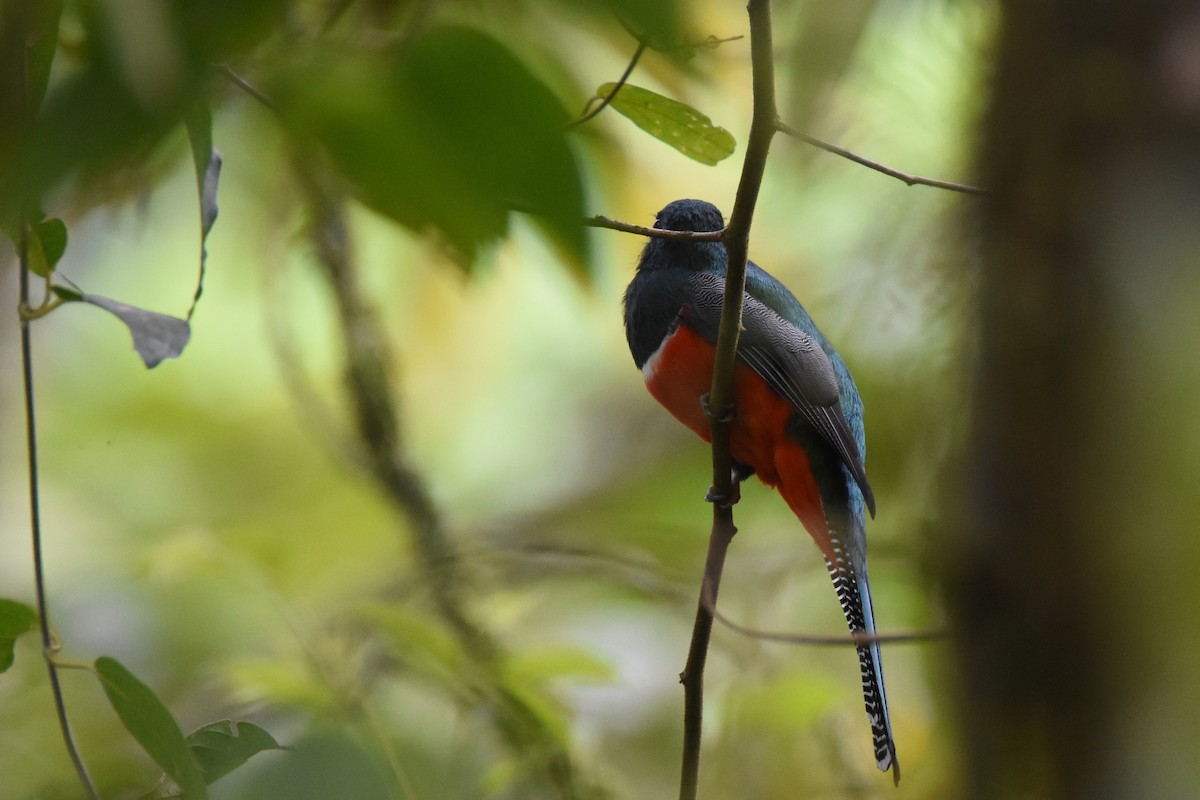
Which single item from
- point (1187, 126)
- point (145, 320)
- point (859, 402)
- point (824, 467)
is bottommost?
point (1187, 126)

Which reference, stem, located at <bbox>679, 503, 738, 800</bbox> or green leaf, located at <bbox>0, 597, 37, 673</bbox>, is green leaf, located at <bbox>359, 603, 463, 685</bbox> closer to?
stem, located at <bbox>679, 503, 738, 800</bbox>

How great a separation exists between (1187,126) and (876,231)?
2701 millimetres

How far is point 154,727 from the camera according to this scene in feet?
3.91

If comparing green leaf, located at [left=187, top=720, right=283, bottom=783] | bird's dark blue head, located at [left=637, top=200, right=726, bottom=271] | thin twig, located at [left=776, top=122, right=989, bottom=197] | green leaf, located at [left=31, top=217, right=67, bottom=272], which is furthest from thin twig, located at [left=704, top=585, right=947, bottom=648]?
bird's dark blue head, located at [left=637, top=200, right=726, bottom=271]

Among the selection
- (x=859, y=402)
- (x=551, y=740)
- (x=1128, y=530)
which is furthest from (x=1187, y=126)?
(x=859, y=402)

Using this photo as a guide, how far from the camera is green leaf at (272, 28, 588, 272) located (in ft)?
2.16

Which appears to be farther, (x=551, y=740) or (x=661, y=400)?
(x=661, y=400)

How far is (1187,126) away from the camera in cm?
66

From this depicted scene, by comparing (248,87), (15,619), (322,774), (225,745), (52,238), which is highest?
(52,238)

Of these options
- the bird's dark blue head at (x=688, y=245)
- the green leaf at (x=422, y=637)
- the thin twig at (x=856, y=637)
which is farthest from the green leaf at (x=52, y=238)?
the bird's dark blue head at (x=688, y=245)

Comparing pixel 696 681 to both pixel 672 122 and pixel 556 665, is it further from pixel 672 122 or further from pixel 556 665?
pixel 672 122

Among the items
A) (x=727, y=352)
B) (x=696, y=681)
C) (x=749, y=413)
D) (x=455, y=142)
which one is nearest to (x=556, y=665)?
(x=696, y=681)

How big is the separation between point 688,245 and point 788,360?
52 centimetres

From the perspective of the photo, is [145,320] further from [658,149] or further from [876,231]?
[658,149]
